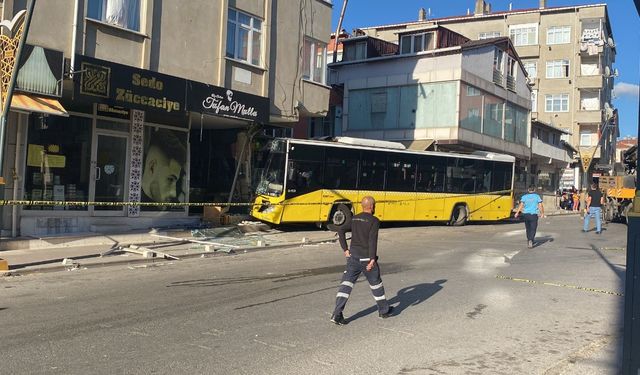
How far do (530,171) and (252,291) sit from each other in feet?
135

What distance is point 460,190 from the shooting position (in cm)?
2331

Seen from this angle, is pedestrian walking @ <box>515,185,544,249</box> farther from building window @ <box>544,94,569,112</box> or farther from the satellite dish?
the satellite dish

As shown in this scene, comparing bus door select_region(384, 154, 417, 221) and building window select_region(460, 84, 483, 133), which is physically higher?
building window select_region(460, 84, 483, 133)

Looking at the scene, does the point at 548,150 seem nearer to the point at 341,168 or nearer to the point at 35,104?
the point at 341,168

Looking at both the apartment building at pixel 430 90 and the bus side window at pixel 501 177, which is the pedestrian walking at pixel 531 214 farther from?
the apartment building at pixel 430 90

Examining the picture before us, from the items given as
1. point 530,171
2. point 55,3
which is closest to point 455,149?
A: point 530,171

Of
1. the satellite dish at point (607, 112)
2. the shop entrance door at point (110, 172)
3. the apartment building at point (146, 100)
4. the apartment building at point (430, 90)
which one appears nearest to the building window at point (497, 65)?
the apartment building at point (430, 90)

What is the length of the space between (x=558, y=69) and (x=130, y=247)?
51.2m

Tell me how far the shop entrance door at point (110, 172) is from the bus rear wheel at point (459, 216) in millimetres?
13201

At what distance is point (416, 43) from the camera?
3212cm

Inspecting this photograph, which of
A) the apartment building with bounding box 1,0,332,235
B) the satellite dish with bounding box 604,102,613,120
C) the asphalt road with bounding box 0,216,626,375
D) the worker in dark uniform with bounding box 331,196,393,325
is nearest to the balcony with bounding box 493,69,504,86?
the apartment building with bounding box 1,0,332,235

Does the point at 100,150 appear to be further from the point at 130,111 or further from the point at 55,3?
the point at 55,3

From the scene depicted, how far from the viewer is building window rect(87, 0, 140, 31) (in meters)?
14.0

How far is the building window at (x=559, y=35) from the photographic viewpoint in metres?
53.6
